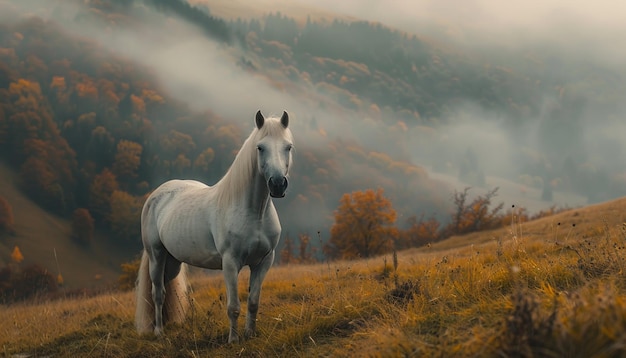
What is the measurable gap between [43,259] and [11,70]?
10913 cm

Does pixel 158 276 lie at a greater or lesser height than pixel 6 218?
greater

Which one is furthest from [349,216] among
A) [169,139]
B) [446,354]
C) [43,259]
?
[169,139]

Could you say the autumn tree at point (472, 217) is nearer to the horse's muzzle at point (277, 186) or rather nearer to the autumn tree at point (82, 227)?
the horse's muzzle at point (277, 186)

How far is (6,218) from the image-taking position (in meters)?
120

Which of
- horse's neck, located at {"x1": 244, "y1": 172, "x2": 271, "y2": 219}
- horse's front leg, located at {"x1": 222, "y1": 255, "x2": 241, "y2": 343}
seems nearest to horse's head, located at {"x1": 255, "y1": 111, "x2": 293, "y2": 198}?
horse's neck, located at {"x1": 244, "y1": 172, "x2": 271, "y2": 219}

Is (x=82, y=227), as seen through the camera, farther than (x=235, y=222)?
Yes

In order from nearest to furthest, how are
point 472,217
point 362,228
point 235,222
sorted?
point 235,222 → point 362,228 → point 472,217

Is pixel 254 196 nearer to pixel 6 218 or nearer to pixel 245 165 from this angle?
pixel 245 165

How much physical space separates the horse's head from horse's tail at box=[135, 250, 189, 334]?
342 cm

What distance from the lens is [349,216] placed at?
5400 cm

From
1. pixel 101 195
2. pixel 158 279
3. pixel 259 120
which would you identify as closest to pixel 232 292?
pixel 259 120

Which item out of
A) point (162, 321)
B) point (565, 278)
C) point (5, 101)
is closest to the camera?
point (565, 278)

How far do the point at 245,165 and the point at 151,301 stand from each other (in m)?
3.44

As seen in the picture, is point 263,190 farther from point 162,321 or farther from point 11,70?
point 11,70
